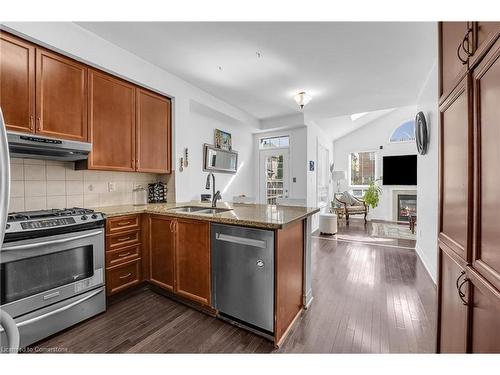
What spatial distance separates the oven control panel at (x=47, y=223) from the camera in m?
1.57

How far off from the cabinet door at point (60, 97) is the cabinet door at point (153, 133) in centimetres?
59

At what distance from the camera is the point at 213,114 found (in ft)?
13.3

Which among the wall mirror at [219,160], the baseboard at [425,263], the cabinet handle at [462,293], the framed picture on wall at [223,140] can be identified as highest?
the framed picture on wall at [223,140]

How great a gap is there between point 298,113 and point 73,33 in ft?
12.0

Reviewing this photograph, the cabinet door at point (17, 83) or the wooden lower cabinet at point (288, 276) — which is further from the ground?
the cabinet door at point (17, 83)

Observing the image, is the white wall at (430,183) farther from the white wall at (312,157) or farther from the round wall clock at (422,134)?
the white wall at (312,157)

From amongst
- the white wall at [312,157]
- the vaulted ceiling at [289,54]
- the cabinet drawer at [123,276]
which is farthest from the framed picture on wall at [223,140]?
the cabinet drawer at [123,276]

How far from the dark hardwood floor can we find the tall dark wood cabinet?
625 millimetres

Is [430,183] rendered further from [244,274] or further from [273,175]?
[273,175]

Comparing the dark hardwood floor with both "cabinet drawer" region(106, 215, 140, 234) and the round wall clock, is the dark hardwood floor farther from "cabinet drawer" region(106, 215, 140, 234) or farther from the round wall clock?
the round wall clock

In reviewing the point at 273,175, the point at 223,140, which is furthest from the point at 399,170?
the point at 223,140

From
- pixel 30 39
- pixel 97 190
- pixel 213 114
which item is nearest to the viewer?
pixel 30 39

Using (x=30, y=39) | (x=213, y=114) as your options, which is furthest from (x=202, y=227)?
(x=213, y=114)
